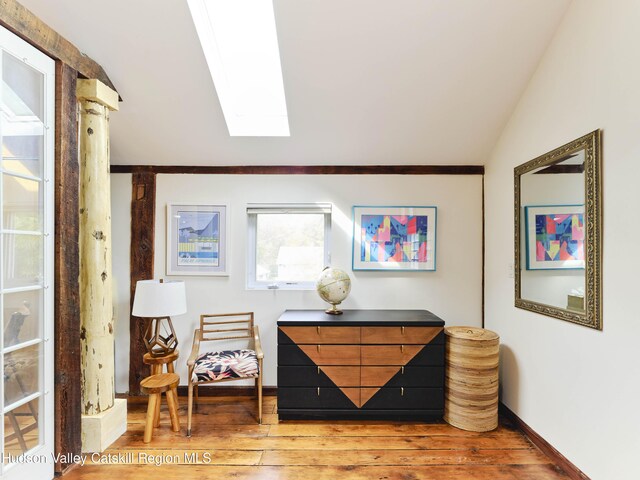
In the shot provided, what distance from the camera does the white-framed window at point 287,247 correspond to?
341cm

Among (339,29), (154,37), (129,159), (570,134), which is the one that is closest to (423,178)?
(570,134)

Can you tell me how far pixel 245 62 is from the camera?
9.36 feet

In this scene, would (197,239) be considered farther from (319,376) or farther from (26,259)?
(319,376)

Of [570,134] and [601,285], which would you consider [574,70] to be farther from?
[601,285]

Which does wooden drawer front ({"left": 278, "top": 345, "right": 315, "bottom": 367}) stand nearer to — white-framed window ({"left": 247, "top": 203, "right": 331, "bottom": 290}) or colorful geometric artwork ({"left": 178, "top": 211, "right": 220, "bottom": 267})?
white-framed window ({"left": 247, "top": 203, "right": 331, "bottom": 290})

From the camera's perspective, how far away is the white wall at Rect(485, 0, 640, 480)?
1.72 m

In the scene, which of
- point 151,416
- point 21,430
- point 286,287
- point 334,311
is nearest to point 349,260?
point 334,311

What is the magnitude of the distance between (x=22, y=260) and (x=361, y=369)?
221 centimetres

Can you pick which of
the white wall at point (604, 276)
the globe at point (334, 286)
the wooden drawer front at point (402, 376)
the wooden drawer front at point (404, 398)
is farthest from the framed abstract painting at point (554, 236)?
the globe at point (334, 286)

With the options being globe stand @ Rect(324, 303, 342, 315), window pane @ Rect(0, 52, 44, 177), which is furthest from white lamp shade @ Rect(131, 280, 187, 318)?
globe stand @ Rect(324, 303, 342, 315)

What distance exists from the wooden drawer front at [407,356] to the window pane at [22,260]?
6.95ft

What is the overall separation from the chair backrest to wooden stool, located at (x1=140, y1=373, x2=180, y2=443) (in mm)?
601

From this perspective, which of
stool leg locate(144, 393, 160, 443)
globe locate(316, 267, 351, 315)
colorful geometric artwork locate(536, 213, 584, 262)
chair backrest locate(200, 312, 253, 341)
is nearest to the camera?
colorful geometric artwork locate(536, 213, 584, 262)

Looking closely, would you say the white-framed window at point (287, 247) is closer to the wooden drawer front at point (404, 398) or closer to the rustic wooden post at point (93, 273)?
the wooden drawer front at point (404, 398)
